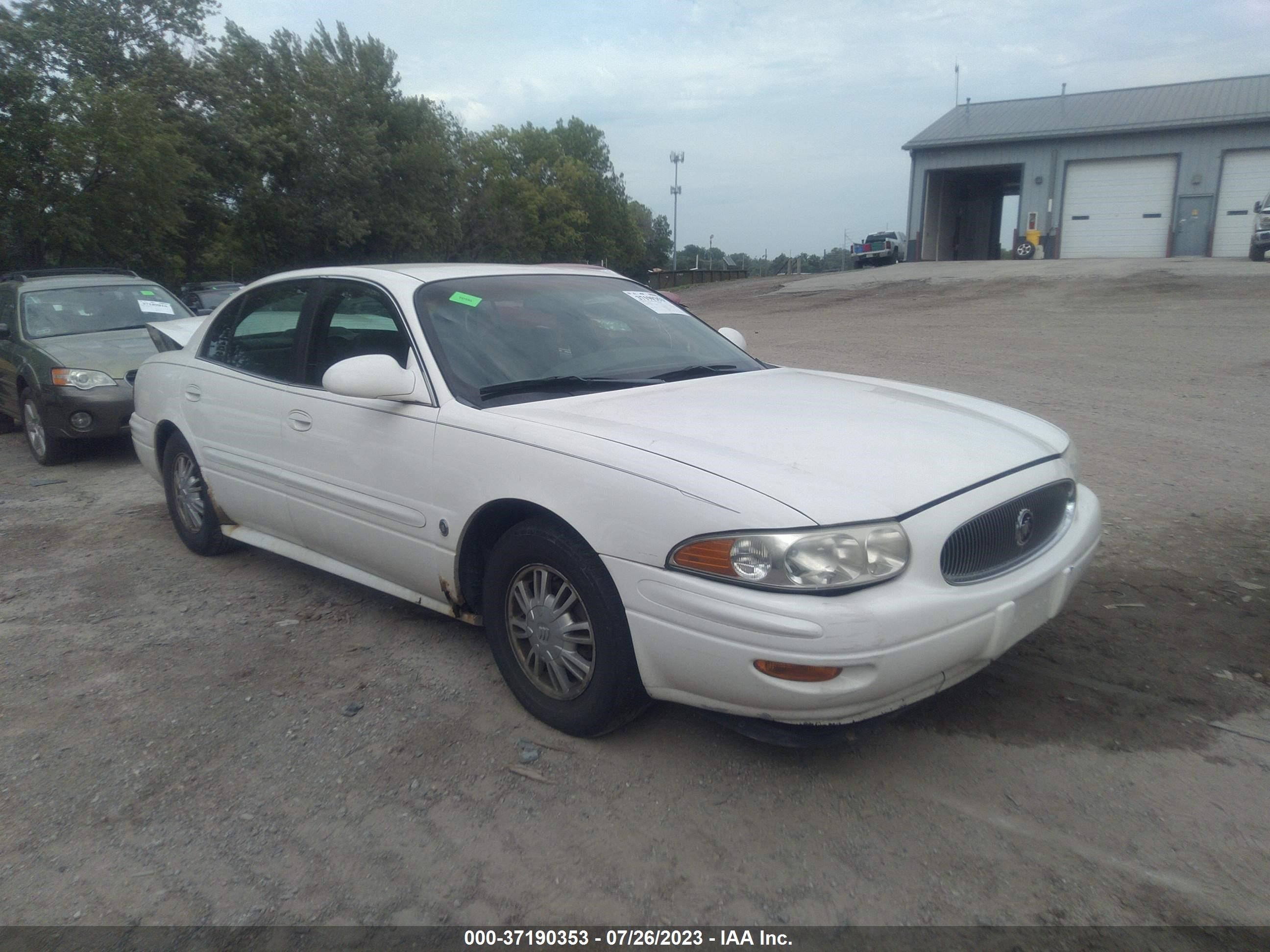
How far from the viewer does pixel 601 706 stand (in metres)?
3.03

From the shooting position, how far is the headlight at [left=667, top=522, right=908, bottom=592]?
2553 mm

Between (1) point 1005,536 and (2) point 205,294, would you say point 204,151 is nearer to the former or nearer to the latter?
(2) point 205,294

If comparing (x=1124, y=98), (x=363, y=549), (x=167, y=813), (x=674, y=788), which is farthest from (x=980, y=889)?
(x=1124, y=98)

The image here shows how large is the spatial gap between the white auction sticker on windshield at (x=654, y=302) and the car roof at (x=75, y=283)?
286 inches

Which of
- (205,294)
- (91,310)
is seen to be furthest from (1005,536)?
(205,294)

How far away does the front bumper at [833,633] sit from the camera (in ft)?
8.29

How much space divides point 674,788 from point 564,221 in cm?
7756

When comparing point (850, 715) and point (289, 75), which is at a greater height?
point (289, 75)

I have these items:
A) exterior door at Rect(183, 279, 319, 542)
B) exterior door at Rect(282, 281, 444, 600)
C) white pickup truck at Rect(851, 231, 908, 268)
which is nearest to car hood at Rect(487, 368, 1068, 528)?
exterior door at Rect(282, 281, 444, 600)

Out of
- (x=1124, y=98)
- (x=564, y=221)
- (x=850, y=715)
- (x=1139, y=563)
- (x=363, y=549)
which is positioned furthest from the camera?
(x=564, y=221)

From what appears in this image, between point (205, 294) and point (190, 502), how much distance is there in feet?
55.9

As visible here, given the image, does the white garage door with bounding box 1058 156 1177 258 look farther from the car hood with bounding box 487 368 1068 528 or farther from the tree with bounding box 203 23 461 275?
the car hood with bounding box 487 368 1068 528

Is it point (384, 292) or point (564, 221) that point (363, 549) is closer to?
point (384, 292)

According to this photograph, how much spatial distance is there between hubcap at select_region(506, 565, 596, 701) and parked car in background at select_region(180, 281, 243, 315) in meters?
15.7
